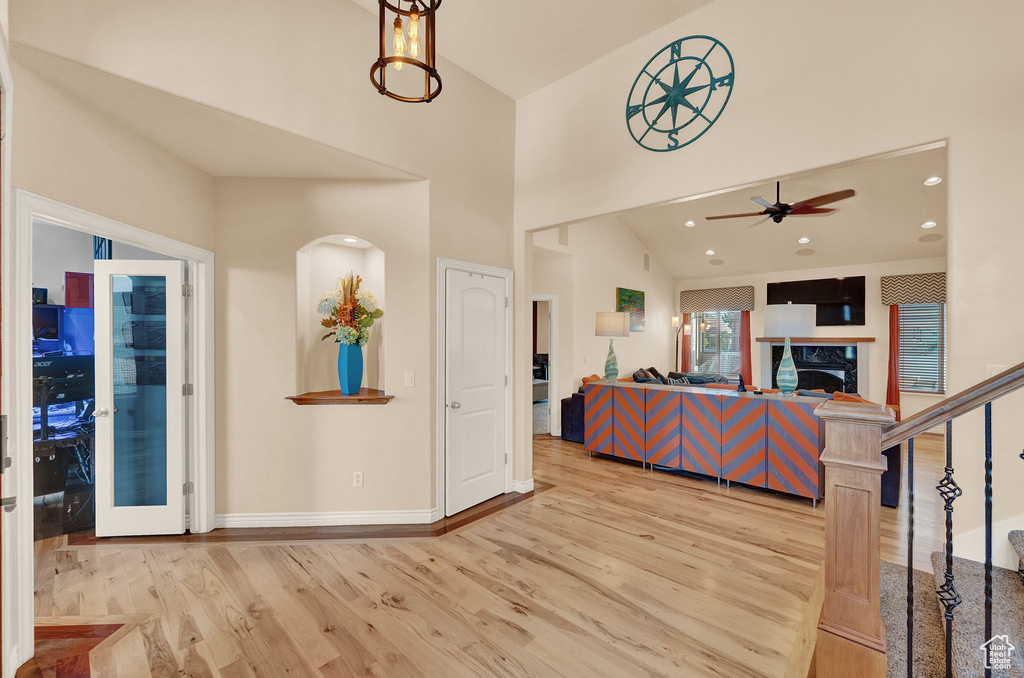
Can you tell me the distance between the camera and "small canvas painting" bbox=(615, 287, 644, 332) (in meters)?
7.62

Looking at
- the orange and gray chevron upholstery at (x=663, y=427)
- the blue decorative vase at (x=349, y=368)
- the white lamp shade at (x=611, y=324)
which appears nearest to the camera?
the blue decorative vase at (x=349, y=368)

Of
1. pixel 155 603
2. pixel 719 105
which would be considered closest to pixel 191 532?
pixel 155 603

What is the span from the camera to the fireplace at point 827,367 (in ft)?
25.0

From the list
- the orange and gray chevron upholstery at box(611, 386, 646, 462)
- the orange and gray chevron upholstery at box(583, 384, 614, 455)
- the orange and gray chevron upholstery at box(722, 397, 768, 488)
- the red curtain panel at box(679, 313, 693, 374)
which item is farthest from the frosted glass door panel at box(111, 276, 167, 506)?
the red curtain panel at box(679, 313, 693, 374)

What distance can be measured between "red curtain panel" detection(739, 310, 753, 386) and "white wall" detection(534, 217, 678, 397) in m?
1.34

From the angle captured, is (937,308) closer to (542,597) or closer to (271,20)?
(542,597)

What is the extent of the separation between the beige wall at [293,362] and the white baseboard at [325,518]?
0.05 metres

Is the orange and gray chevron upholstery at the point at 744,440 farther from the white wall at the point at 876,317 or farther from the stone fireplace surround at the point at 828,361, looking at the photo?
the white wall at the point at 876,317

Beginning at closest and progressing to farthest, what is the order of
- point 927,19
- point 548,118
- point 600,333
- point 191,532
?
point 927,19, point 191,532, point 548,118, point 600,333

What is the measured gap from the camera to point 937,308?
22.6 feet

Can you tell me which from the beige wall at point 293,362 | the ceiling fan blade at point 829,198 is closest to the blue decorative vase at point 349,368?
the beige wall at point 293,362

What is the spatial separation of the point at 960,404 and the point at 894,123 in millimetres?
1880

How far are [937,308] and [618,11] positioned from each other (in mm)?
7182

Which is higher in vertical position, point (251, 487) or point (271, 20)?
point (271, 20)
